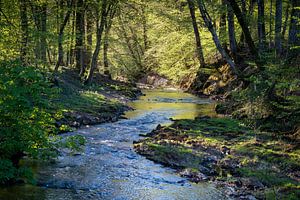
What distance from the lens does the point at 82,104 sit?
817 inches

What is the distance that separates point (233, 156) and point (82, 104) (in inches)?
412

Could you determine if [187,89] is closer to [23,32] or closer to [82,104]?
[82,104]

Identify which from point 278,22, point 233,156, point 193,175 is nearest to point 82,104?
point 278,22

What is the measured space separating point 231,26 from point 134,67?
95.4ft

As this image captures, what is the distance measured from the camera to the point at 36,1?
23.8m

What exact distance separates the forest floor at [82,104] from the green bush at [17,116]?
4476mm

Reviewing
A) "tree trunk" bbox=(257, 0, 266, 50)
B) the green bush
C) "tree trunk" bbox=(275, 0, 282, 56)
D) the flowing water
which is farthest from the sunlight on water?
the green bush

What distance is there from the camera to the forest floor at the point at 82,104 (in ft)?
57.9

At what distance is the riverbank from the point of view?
10047 mm

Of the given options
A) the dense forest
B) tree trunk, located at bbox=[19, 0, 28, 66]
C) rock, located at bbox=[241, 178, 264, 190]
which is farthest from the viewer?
tree trunk, located at bbox=[19, 0, 28, 66]

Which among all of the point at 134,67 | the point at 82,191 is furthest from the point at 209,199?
the point at 134,67

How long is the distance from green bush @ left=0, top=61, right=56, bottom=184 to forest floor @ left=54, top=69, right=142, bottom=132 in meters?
4.48

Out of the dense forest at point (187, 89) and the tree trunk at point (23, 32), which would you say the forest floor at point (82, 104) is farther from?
the tree trunk at point (23, 32)

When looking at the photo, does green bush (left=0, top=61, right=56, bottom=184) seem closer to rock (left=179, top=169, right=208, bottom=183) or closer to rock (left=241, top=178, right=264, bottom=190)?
rock (left=179, top=169, right=208, bottom=183)
